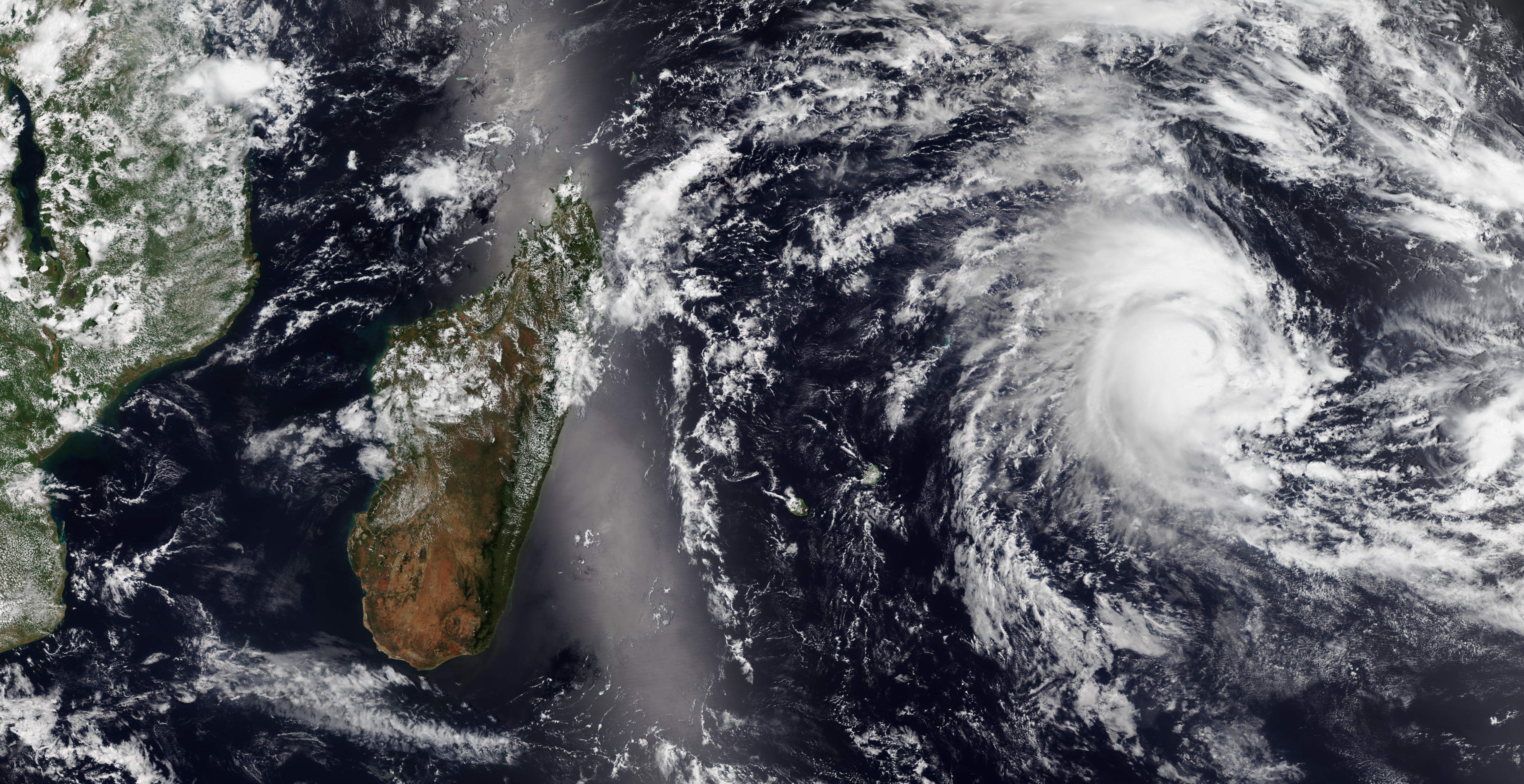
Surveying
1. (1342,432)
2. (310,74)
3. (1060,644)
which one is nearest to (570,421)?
(310,74)

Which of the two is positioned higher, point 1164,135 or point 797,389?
point 1164,135

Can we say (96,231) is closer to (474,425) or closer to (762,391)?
(474,425)

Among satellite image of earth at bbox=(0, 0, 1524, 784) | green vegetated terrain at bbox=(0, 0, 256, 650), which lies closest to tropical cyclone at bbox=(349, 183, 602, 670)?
satellite image of earth at bbox=(0, 0, 1524, 784)

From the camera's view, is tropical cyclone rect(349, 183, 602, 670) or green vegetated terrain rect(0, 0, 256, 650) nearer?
tropical cyclone rect(349, 183, 602, 670)

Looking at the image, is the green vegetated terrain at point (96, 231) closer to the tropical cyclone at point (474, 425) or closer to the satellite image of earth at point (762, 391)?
the satellite image of earth at point (762, 391)

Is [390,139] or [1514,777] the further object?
[390,139]

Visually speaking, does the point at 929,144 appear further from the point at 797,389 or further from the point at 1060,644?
the point at 1060,644

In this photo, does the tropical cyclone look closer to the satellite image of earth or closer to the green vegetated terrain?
the satellite image of earth
